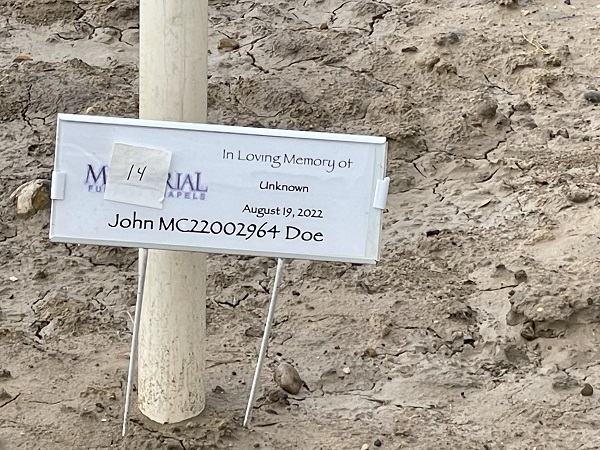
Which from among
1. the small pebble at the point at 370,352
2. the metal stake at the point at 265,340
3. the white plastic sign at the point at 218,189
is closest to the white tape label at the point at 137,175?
the white plastic sign at the point at 218,189

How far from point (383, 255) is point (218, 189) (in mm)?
1349

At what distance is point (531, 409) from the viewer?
3199 millimetres

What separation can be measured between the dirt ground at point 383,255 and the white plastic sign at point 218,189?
63cm

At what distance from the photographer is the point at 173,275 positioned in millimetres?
2941

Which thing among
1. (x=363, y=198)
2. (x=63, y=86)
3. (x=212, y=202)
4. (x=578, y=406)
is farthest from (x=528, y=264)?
(x=63, y=86)

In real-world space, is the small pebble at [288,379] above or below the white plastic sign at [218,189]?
below

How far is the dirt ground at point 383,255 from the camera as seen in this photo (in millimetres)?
3189

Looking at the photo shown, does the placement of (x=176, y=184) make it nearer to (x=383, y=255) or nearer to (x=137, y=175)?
(x=137, y=175)

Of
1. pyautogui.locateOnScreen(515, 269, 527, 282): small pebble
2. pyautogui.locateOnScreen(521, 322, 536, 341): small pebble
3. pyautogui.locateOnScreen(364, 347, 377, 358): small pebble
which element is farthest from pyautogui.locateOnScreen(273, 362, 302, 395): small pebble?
pyautogui.locateOnScreen(515, 269, 527, 282): small pebble

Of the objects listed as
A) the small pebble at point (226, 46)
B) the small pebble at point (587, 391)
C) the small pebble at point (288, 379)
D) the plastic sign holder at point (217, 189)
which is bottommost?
the small pebble at point (288, 379)

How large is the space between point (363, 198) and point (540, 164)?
188 centimetres

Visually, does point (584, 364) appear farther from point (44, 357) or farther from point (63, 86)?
point (63, 86)

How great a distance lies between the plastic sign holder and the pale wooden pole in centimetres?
15

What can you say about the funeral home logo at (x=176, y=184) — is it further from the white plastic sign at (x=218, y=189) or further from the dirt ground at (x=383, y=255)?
the dirt ground at (x=383, y=255)
